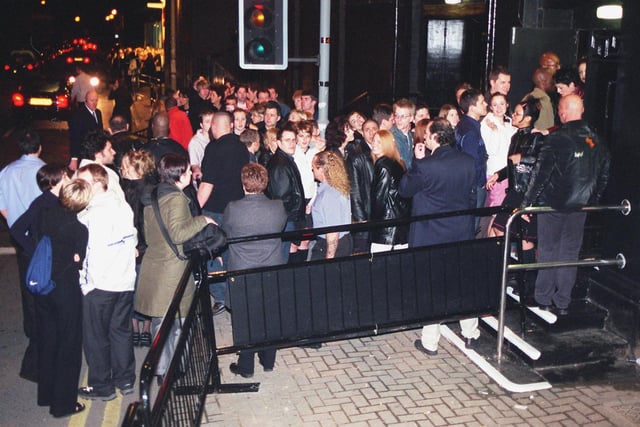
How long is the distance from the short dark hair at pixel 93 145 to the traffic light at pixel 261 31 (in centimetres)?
242

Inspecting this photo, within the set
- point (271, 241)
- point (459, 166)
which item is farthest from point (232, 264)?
point (459, 166)

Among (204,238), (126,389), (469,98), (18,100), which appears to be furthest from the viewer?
(18,100)

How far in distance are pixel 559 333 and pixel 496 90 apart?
3762 millimetres

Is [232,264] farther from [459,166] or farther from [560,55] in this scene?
[560,55]

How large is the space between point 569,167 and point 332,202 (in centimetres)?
233

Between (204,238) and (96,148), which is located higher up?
(96,148)

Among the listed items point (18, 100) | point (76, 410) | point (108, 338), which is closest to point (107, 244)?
point (108, 338)

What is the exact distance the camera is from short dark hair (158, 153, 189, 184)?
6.41m

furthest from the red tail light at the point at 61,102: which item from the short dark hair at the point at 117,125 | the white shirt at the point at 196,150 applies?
the short dark hair at the point at 117,125

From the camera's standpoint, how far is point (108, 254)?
622 centimetres

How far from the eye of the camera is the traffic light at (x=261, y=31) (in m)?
9.43

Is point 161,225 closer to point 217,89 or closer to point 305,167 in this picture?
point 305,167

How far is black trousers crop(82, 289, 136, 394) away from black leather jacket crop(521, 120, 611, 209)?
12.8ft

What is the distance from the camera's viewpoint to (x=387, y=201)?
7.68m
